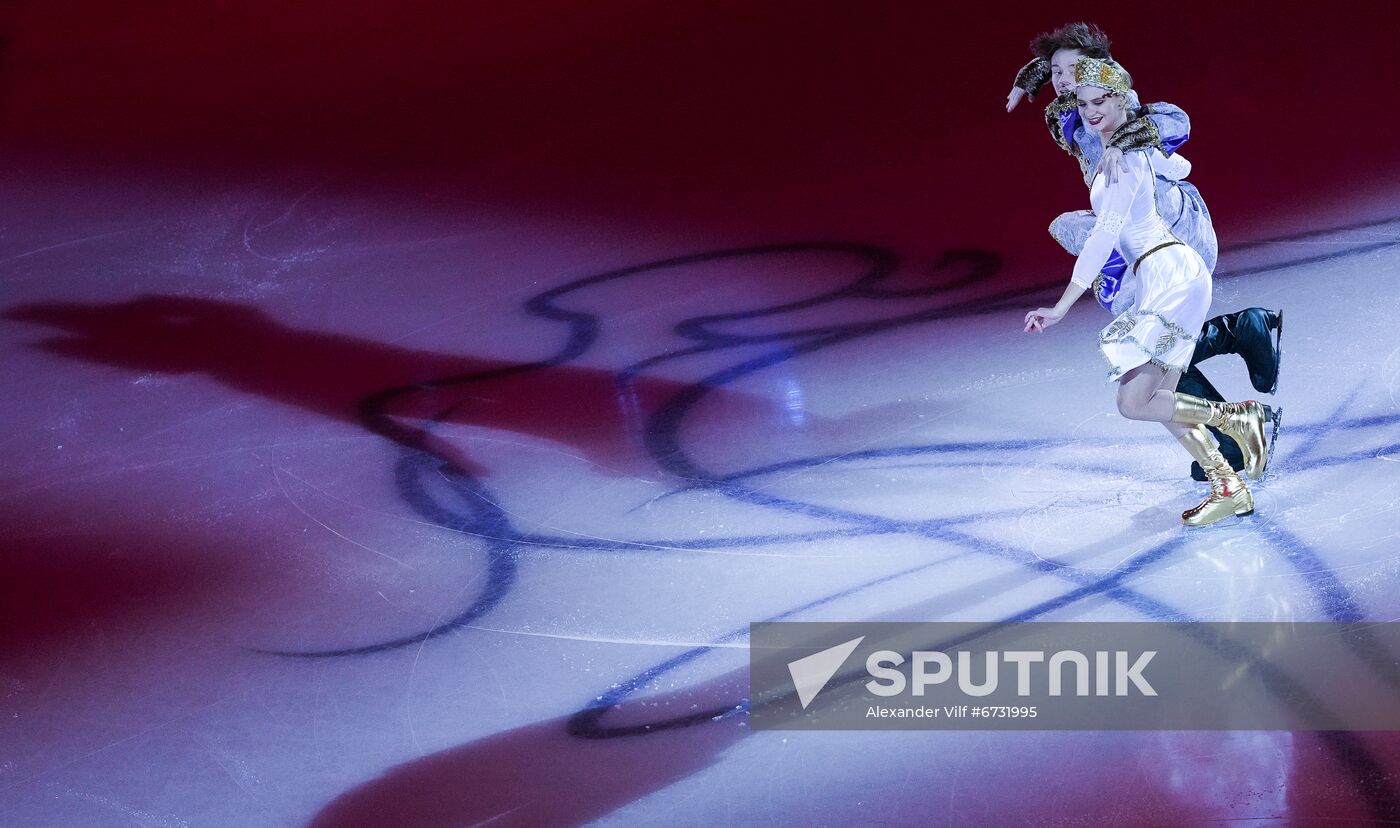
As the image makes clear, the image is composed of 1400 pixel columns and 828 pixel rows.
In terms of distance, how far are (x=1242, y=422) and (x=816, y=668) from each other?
1.44 m

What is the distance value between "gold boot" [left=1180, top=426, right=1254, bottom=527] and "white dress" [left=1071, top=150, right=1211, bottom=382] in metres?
0.27

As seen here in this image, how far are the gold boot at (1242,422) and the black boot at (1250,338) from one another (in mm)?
124

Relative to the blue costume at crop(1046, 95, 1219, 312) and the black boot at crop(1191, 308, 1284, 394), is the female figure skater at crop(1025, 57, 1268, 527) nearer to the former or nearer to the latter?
the blue costume at crop(1046, 95, 1219, 312)

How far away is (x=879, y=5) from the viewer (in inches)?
331

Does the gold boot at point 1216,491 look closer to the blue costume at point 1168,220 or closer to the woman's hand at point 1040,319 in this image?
the blue costume at point 1168,220

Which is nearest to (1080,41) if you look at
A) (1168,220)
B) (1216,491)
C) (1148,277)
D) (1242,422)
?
(1168,220)

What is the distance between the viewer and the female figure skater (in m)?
3.73

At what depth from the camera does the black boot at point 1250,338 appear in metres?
4.07

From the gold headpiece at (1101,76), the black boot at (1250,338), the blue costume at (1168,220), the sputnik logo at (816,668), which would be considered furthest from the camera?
the black boot at (1250,338)

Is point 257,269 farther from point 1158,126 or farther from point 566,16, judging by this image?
point 1158,126

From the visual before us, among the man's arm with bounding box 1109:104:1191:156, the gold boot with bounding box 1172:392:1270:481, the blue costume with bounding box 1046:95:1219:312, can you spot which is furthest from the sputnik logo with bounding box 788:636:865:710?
the man's arm with bounding box 1109:104:1191:156

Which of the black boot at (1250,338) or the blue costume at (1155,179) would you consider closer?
the blue costume at (1155,179)

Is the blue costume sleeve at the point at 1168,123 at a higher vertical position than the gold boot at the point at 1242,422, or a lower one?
higher

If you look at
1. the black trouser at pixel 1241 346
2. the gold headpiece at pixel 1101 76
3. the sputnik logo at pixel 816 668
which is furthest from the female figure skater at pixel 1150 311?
the sputnik logo at pixel 816 668
